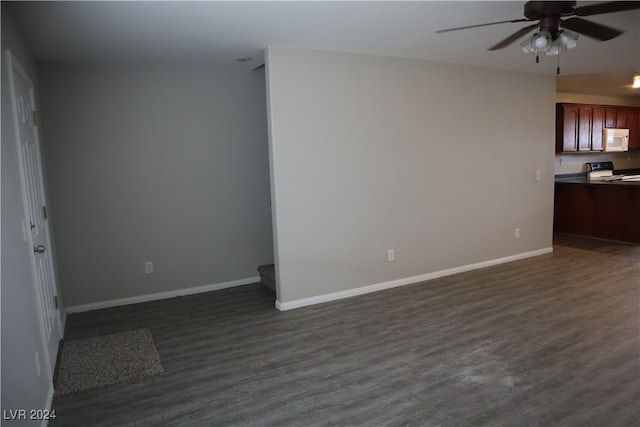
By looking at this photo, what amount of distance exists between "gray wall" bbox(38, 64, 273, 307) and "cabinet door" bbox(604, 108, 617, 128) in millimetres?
6692

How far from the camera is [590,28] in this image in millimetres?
2654

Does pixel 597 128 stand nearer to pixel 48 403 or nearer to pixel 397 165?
pixel 397 165

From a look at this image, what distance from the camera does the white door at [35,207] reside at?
2.69 metres

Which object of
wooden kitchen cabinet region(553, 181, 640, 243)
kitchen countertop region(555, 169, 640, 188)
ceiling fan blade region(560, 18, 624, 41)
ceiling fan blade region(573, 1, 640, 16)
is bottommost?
wooden kitchen cabinet region(553, 181, 640, 243)

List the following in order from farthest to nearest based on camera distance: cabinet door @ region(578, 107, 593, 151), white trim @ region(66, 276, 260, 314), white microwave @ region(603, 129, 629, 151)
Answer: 1. white microwave @ region(603, 129, 629, 151)
2. cabinet door @ region(578, 107, 593, 151)
3. white trim @ region(66, 276, 260, 314)

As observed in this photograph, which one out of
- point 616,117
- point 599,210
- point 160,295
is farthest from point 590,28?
point 616,117

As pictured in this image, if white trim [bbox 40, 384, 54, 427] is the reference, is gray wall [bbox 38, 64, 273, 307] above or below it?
above

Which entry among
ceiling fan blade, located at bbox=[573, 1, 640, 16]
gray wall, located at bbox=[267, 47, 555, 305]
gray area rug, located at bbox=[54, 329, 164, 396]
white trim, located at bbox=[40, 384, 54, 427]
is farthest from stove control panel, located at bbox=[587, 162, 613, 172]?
white trim, located at bbox=[40, 384, 54, 427]

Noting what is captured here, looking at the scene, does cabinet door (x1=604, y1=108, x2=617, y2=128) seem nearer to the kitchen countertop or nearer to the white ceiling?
the kitchen countertop

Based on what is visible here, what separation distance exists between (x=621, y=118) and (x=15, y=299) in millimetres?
9794

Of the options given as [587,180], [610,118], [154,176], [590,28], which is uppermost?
[590,28]

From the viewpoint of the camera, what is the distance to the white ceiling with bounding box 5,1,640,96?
9.15 feet

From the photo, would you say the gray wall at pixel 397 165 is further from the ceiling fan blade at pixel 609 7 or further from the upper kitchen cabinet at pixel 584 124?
the ceiling fan blade at pixel 609 7

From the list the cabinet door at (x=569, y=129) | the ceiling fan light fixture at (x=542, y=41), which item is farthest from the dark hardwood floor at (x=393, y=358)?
the cabinet door at (x=569, y=129)
